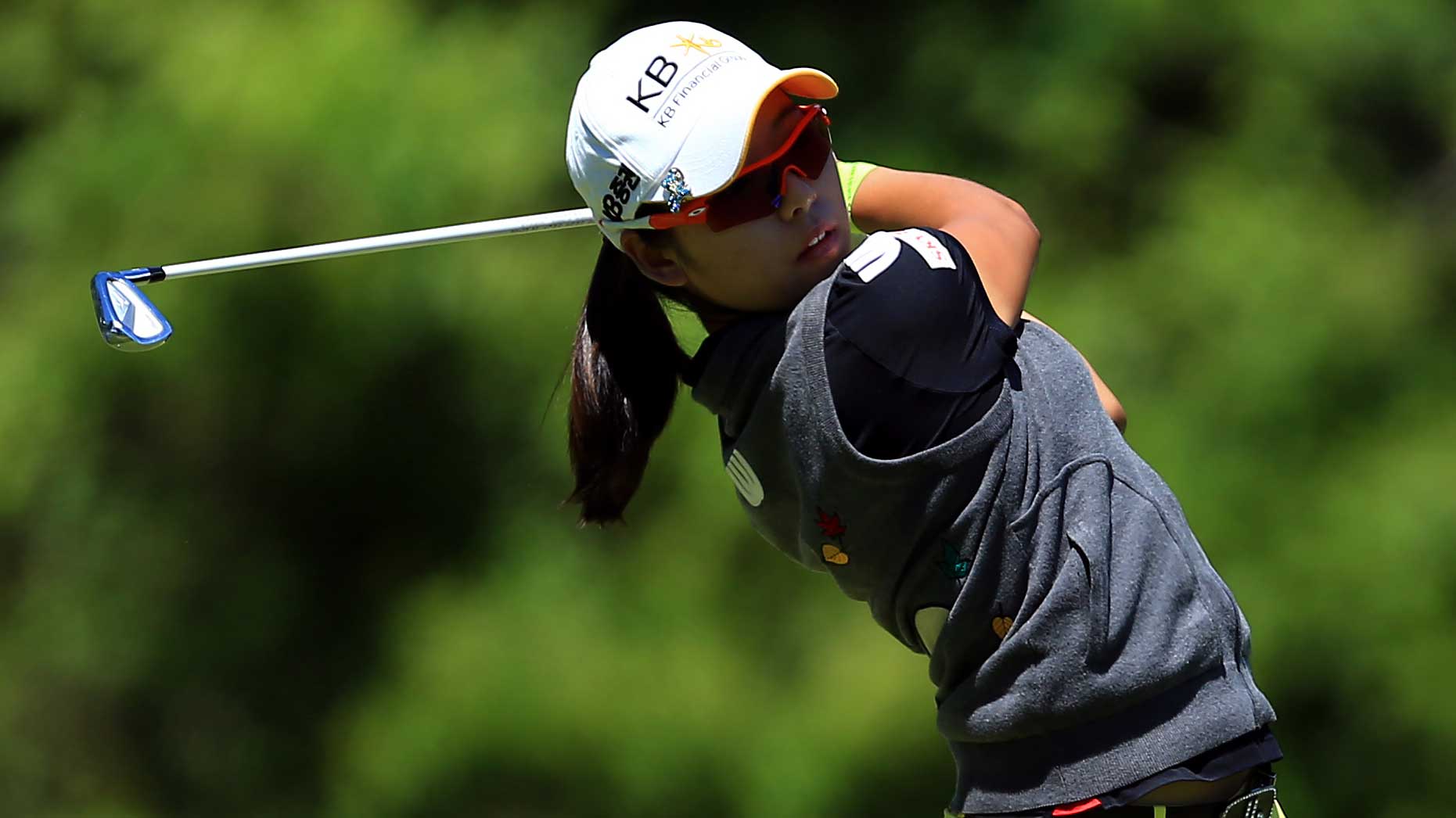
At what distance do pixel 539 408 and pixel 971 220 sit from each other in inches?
80.0

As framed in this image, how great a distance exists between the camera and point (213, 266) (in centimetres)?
164

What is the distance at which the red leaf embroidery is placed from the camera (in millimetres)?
1312

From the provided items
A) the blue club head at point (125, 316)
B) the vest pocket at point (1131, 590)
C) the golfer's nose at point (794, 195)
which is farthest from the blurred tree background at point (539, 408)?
the golfer's nose at point (794, 195)

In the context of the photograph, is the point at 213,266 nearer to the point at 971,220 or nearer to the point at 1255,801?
the point at 971,220

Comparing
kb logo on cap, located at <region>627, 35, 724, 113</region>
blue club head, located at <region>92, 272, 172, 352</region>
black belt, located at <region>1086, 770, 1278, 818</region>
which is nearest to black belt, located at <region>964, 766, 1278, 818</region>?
black belt, located at <region>1086, 770, 1278, 818</region>

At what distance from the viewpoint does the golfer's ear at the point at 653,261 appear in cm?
135

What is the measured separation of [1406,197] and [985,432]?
2315 millimetres

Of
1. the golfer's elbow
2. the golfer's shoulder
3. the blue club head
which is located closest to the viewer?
the golfer's shoulder

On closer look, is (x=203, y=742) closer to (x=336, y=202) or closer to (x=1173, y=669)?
(x=336, y=202)

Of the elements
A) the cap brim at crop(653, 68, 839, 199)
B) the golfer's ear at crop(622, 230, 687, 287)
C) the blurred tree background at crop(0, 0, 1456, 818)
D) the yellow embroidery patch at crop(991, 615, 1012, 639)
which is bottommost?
the blurred tree background at crop(0, 0, 1456, 818)

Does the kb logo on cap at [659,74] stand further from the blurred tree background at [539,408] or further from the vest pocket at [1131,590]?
the blurred tree background at [539,408]

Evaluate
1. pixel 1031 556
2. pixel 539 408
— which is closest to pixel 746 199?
pixel 1031 556

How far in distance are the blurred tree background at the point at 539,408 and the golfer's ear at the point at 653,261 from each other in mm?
1849

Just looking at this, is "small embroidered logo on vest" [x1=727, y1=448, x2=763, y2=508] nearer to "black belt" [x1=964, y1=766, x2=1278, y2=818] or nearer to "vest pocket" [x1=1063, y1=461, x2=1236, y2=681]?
"vest pocket" [x1=1063, y1=461, x2=1236, y2=681]
